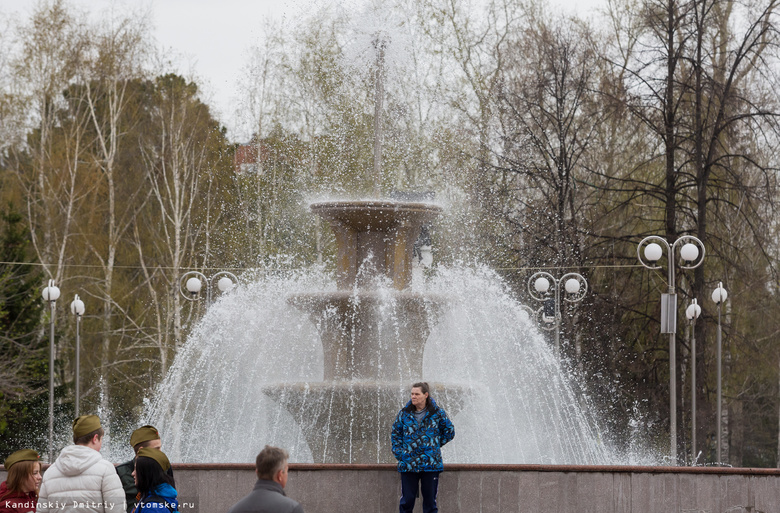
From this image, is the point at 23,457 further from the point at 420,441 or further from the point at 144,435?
the point at 420,441

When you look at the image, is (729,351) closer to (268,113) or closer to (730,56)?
(730,56)

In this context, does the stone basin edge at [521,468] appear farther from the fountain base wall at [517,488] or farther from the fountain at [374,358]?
the fountain at [374,358]

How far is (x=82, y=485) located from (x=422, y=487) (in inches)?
128

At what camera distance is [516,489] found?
9.24m

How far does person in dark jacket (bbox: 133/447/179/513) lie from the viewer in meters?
6.47

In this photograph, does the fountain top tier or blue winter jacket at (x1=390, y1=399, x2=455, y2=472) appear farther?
the fountain top tier

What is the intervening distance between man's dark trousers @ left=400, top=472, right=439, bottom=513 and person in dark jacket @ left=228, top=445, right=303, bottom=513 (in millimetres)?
3633

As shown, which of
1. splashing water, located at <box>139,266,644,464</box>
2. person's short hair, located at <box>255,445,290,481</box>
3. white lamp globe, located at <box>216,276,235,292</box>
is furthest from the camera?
white lamp globe, located at <box>216,276,235,292</box>

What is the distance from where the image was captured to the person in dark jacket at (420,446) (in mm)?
8805

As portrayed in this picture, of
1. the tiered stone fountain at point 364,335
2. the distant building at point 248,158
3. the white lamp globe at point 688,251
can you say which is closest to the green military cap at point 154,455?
the tiered stone fountain at point 364,335

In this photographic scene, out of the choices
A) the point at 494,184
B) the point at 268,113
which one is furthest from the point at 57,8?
the point at 494,184

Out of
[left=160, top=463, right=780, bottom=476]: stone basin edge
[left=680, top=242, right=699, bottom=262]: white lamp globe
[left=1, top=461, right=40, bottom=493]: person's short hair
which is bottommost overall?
[left=160, top=463, right=780, bottom=476]: stone basin edge

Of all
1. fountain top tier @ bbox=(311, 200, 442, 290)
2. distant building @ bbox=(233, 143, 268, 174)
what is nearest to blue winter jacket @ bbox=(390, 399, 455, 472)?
fountain top tier @ bbox=(311, 200, 442, 290)

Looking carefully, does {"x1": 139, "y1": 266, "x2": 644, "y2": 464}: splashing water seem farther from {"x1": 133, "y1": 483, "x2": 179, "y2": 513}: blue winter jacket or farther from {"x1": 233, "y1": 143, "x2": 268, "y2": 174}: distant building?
{"x1": 233, "y1": 143, "x2": 268, "y2": 174}: distant building
